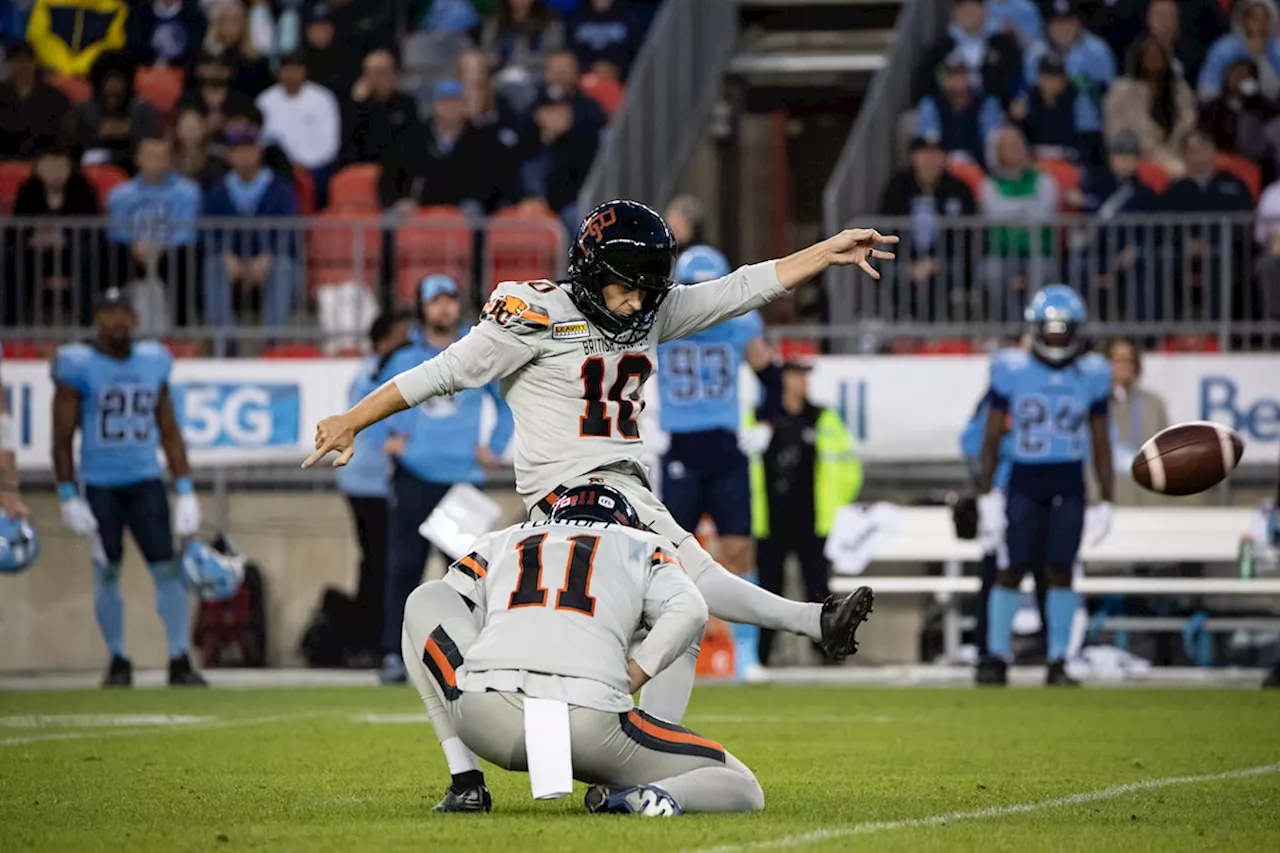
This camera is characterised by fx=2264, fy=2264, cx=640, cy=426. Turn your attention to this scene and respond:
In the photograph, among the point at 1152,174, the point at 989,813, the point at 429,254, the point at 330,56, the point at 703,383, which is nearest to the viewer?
the point at 989,813

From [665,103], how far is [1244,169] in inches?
176

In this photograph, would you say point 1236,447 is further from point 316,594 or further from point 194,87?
point 194,87

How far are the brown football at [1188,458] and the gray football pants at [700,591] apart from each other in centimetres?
258

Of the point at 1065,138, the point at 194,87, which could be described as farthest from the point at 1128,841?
the point at 194,87

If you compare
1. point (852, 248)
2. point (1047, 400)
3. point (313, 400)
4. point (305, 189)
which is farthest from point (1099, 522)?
point (852, 248)

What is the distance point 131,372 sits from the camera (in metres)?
13.0

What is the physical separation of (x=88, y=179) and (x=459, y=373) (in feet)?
34.5

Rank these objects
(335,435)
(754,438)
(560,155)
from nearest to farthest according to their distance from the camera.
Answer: (335,435), (754,438), (560,155)

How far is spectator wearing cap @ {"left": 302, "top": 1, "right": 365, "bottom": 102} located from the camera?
17.5m

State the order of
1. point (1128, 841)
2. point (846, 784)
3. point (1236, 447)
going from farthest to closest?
point (1236, 447) → point (846, 784) → point (1128, 841)

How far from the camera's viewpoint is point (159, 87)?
17.8 meters

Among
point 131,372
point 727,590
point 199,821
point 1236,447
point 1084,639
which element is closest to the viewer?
point 199,821

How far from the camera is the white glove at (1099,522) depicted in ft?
43.0

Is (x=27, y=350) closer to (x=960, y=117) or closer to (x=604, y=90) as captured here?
(x=604, y=90)
